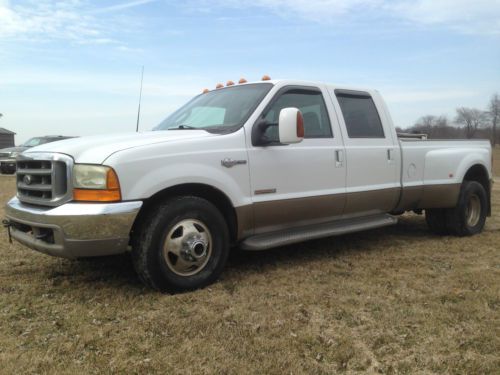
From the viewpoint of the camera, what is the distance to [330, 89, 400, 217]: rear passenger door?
5008mm

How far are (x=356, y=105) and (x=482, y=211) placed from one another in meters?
2.58

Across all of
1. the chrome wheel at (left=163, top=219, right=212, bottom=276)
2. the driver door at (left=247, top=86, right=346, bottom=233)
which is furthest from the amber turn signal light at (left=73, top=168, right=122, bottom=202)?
the driver door at (left=247, top=86, right=346, bottom=233)

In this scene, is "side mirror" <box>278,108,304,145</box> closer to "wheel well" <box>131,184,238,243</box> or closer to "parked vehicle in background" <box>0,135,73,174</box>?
"wheel well" <box>131,184,238,243</box>

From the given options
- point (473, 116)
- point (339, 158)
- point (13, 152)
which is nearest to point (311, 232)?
point (339, 158)

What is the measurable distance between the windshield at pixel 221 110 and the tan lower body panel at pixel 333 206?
82 cm

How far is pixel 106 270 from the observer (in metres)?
4.45

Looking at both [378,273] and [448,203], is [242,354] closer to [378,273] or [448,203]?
[378,273]

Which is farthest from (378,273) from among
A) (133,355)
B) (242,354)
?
(133,355)

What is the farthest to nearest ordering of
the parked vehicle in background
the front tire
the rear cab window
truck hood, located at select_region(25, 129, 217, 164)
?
the parked vehicle in background, the rear cab window, the front tire, truck hood, located at select_region(25, 129, 217, 164)

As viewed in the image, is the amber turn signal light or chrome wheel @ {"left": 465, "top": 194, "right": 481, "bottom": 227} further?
chrome wheel @ {"left": 465, "top": 194, "right": 481, "bottom": 227}

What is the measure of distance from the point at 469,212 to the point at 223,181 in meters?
4.03

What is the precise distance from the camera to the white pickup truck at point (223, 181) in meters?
3.46

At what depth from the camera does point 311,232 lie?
15.4 ft

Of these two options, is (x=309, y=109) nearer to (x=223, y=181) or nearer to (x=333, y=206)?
(x=333, y=206)
